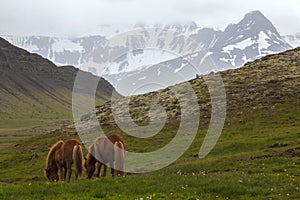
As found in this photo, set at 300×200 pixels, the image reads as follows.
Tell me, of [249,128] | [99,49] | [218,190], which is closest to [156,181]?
[218,190]

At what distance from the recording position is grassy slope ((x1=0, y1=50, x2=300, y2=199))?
19.8 metres

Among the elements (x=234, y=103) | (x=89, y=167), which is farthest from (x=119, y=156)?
(x=234, y=103)

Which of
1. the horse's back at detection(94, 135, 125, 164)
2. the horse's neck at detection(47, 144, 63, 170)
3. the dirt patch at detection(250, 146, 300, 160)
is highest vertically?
the horse's back at detection(94, 135, 125, 164)

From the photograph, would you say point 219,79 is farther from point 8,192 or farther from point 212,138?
point 8,192

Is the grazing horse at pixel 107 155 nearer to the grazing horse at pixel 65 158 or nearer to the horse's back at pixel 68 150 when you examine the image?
the grazing horse at pixel 65 158

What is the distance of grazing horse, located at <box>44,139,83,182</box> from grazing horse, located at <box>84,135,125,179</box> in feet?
2.13

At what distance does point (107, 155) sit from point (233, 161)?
12.9 m

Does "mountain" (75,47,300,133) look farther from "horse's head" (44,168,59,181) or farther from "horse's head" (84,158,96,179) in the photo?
"horse's head" (44,168,59,181)

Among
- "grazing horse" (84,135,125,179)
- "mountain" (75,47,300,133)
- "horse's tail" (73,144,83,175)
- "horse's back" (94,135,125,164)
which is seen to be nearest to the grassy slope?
"mountain" (75,47,300,133)

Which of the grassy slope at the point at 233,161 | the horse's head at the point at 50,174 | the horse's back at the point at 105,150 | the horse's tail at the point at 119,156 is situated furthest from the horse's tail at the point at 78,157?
the grassy slope at the point at 233,161

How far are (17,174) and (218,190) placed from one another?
34.8 metres

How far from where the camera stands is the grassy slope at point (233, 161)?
780 inches

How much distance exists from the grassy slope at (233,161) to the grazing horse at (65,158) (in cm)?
241

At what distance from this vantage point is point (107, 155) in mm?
26297
